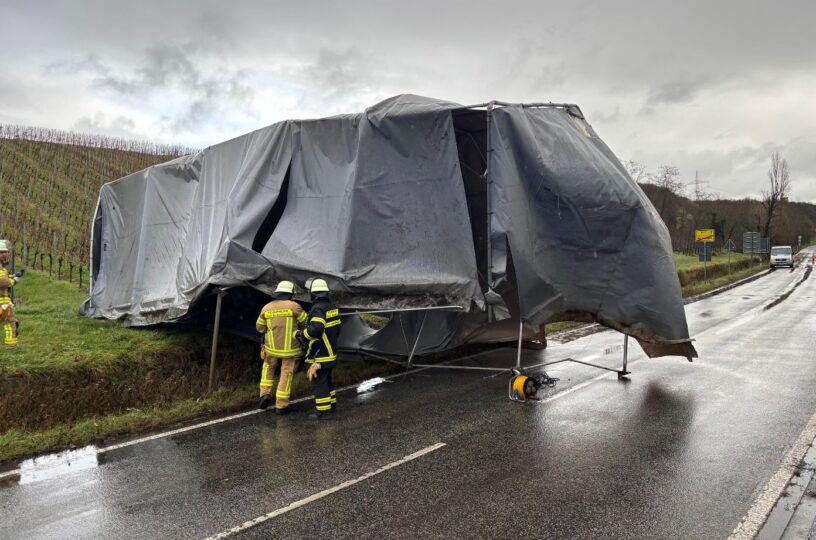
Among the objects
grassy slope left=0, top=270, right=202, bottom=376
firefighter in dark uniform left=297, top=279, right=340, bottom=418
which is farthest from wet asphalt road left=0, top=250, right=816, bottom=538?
grassy slope left=0, top=270, right=202, bottom=376

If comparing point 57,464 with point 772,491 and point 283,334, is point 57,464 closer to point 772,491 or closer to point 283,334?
point 283,334

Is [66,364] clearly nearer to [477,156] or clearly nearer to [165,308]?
[165,308]

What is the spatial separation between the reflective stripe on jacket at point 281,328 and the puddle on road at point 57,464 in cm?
228

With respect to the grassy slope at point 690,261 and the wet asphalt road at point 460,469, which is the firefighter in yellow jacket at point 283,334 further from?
the grassy slope at point 690,261

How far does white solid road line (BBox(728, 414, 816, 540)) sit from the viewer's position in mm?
3961

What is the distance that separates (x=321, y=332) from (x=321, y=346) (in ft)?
0.73

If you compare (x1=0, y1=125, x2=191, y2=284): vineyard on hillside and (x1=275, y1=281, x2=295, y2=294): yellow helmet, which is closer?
(x1=275, y1=281, x2=295, y2=294): yellow helmet

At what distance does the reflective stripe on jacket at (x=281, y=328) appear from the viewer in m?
7.14

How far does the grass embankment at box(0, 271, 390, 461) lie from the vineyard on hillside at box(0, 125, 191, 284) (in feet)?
27.8

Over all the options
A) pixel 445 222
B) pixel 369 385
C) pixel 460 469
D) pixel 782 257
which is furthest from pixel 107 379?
pixel 782 257

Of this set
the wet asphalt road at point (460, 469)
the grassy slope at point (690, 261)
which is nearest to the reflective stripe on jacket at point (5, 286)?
the wet asphalt road at point (460, 469)

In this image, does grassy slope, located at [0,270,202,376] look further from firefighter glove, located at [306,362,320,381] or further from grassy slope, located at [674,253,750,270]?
grassy slope, located at [674,253,750,270]

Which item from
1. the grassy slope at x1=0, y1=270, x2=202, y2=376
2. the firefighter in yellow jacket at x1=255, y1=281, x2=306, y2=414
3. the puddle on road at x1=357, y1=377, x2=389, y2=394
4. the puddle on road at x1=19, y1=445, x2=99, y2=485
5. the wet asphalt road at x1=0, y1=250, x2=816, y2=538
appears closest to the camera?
the wet asphalt road at x1=0, y1=250, x2=816, y2=538

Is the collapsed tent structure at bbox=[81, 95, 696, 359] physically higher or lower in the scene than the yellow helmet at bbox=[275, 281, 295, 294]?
higher
